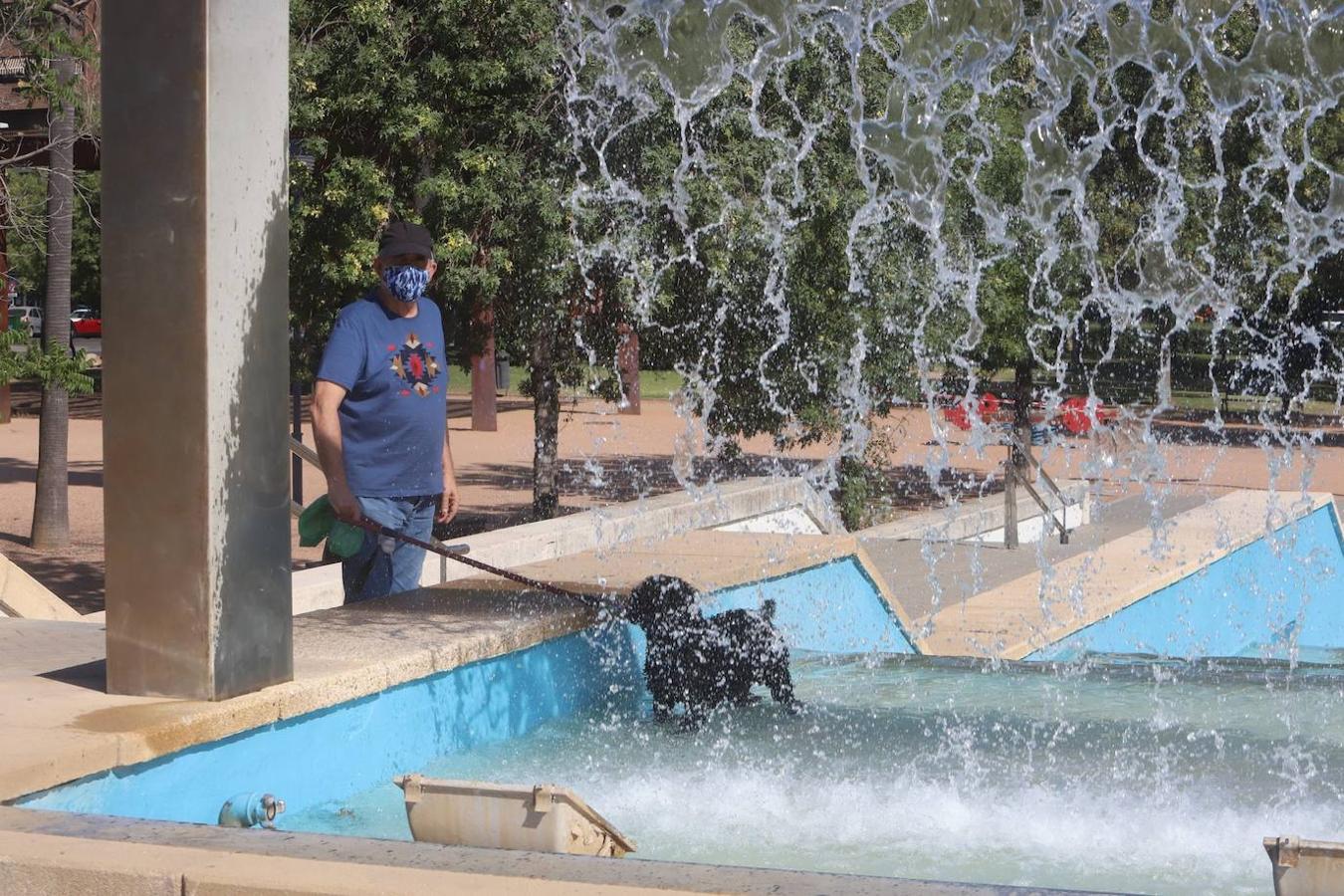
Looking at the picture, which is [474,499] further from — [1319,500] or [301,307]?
[1319,500]

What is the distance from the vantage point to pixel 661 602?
19.2 feet

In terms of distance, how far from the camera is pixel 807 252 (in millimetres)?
12805

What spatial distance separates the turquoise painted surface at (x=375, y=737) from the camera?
4133mm

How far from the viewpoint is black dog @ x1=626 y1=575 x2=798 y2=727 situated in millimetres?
5734

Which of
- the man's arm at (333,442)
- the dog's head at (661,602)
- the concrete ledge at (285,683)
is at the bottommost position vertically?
the concrete ledge at (285,683)

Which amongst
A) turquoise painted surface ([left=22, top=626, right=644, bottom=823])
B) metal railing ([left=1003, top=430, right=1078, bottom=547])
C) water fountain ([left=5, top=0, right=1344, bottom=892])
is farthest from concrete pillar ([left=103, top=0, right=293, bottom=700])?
metal railing ([left=1003, top=430, right=1078, bottom=547])

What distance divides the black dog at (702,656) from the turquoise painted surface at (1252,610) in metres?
2.58

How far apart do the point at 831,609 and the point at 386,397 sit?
318cm

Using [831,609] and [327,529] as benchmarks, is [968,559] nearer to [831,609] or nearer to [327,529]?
[831,609]

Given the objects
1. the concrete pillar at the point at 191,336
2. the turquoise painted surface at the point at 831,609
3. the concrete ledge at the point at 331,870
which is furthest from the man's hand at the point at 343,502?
the concrete ledge at the point at 331,870

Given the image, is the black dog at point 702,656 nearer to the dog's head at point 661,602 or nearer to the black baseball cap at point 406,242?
the dog's head at point 661,602

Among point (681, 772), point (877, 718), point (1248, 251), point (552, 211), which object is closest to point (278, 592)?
point (681, 772)

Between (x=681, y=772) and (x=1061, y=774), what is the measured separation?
1.15 m

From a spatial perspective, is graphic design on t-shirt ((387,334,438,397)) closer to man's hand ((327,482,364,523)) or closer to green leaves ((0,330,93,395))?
man's hand ((327,482,364,523))
